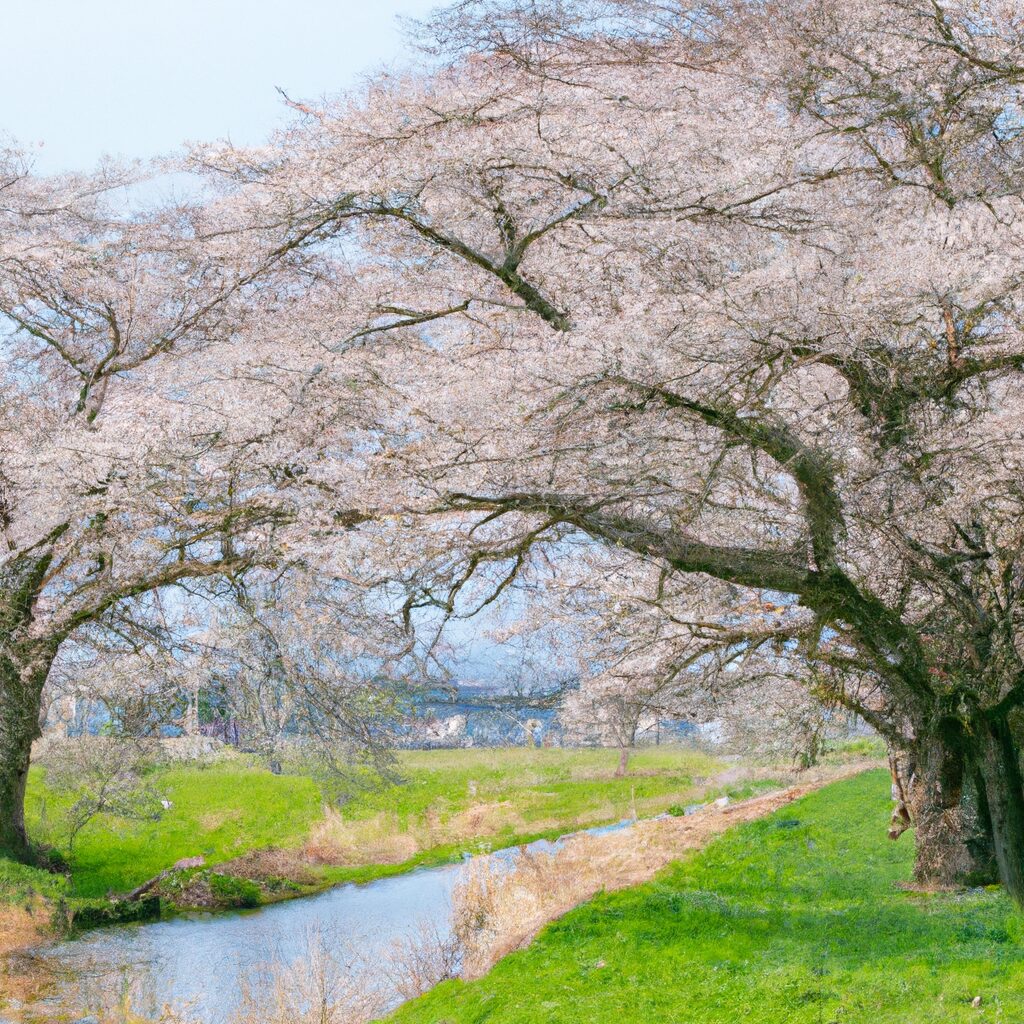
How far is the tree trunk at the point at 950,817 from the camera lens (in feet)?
31.2

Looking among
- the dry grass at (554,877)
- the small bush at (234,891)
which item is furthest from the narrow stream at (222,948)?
the dry grass at (554,877)

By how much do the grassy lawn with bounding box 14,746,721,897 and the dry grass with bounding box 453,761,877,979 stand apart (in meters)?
1.91

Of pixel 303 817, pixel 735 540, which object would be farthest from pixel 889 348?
pixel 303 817

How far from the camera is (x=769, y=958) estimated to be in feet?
27.1

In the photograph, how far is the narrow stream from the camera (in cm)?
968

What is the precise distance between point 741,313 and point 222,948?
30.7ft

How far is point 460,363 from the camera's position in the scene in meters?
9.86

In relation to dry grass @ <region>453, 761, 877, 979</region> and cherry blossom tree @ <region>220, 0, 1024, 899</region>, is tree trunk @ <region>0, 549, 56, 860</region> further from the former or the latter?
dry grass @ <region>453, 761, 877, 979</region>

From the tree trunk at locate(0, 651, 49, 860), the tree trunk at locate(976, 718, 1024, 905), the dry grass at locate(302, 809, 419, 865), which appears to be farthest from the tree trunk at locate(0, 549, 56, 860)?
the tree trunk at locate(976, 718, 1024, 905)

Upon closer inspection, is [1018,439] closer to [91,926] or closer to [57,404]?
[57,404]

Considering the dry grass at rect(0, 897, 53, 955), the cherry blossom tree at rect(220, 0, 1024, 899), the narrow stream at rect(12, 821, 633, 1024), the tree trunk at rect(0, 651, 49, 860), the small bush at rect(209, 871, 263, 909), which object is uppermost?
the cherry blossom tree at rect(220, 0, 1024, 899)

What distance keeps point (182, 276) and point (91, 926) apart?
7847mm

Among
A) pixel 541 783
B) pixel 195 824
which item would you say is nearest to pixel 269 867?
pixel 195 824

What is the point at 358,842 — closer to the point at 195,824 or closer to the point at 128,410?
the point at 195,824
